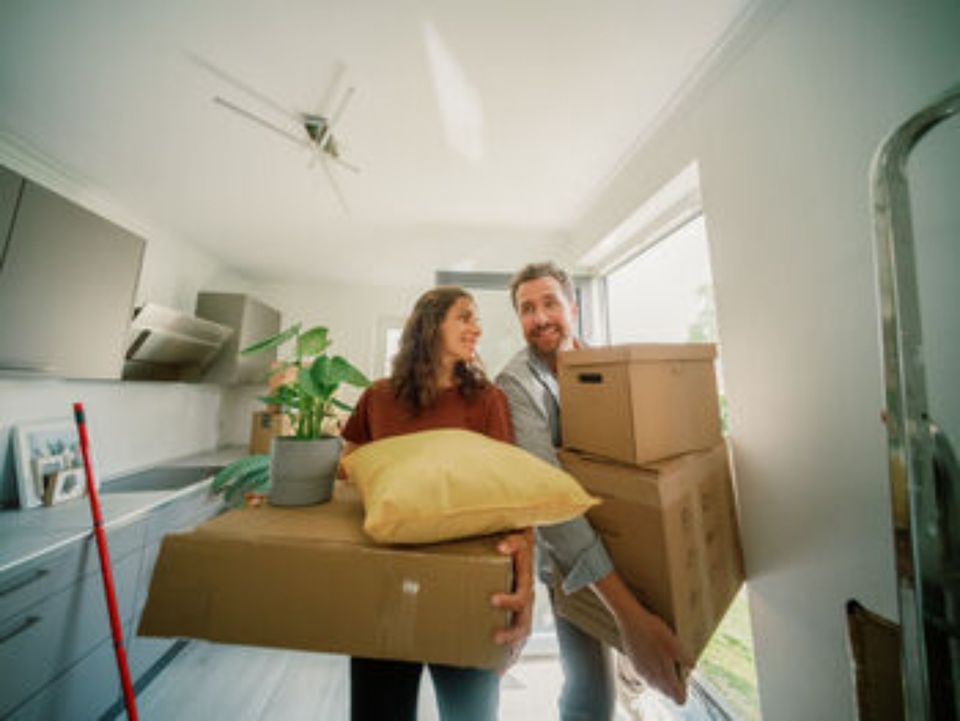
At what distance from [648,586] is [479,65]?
1.72 m

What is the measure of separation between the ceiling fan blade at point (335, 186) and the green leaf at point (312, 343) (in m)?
1.34

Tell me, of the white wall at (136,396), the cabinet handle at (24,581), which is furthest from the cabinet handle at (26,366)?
the cabinet handle at (24,581)

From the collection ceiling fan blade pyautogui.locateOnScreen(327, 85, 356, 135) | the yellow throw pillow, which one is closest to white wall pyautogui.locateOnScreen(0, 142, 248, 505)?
ceiling fan blade pyautogui.locateOnScreen(327, 85, 356, 135)

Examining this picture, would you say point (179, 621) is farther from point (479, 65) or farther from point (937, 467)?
point (479, 65)

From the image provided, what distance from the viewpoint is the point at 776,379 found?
0.98m

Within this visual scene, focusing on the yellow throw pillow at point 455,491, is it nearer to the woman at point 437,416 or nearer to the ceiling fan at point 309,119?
the woman at point 437,416

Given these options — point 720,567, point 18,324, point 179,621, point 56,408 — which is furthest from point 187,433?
point 720,567

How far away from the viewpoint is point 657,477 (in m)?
0.75

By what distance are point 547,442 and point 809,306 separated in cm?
81

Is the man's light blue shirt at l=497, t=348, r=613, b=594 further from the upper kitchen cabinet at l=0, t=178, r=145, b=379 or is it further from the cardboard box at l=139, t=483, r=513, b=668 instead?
the upper kitchen cabinet at l=0, t=178, r=145, b=379

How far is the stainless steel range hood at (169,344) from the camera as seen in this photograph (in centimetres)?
204

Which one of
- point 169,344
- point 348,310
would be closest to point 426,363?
point 169,344

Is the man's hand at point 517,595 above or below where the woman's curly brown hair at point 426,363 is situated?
below

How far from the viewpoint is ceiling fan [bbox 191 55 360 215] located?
A: 1.26m
